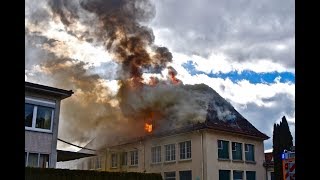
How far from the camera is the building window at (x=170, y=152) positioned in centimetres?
3443

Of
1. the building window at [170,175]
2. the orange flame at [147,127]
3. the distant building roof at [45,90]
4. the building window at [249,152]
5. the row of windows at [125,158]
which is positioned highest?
the distant building roof at [45,90]

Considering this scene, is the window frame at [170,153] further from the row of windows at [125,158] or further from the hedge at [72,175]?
the hedge at [72,175]

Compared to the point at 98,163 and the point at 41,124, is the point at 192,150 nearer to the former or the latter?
the point at 98,163

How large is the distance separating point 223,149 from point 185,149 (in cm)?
331

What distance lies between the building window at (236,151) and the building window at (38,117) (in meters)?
18.7

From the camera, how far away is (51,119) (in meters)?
21.8

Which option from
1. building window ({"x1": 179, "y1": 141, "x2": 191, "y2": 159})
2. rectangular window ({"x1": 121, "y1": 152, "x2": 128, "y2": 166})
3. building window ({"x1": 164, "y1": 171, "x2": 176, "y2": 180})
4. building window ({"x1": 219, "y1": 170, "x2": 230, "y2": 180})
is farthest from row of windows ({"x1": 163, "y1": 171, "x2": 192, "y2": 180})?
rectangular window ({"x1": 121, "y1": 152, "x2": 128, "y2": 166})

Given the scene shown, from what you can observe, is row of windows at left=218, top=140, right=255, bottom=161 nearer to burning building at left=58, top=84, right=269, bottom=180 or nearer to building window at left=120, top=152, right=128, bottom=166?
burning building at left=58, top=84, right=269, bottom=180

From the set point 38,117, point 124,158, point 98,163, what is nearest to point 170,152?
point 124,158

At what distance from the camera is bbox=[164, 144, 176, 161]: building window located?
34.4 meters

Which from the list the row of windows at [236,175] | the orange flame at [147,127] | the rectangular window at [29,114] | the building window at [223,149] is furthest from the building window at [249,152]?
the rectangular window at [29,114]

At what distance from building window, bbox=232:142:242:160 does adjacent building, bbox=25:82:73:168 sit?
18.2 m

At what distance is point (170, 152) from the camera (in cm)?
3472

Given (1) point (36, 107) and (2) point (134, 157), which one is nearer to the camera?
(1) point (36, 107)
